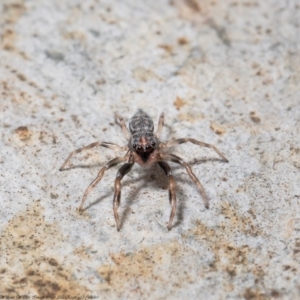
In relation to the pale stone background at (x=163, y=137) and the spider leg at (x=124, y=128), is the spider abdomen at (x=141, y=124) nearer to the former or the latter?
the spider leg at (x=124, y=128)

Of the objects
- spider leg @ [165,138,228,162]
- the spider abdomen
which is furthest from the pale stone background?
the spider abdomen

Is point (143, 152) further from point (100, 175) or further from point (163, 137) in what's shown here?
point (163, 137)

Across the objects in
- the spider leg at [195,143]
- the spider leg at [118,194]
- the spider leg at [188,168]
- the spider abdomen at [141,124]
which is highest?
the spider abdomen at [141,124]

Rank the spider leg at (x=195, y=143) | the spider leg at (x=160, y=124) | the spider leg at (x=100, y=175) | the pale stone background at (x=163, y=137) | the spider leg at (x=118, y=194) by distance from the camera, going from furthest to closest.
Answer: the spider leg at (x=160, y=124), the spider leg at (x=195, y=143), the spider leg at (x=100, y=175), the spider leg at (x=118, y=194), the pale stone background at (x=163, y=137)

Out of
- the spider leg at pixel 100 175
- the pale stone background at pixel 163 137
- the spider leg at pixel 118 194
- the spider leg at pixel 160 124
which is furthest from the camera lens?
the spider leg at pixel 160 124

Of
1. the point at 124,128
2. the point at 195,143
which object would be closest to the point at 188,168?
the point at 195,143

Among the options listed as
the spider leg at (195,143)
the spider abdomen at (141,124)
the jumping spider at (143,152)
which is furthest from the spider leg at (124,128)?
the spider leg at (195,143)
